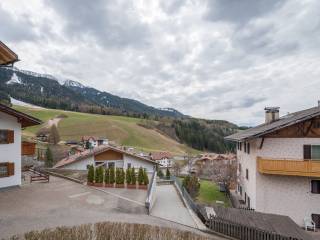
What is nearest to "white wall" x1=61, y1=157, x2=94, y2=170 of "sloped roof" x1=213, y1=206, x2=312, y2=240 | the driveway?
the driveway

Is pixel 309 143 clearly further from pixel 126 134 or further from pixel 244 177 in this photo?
pixel 126 134

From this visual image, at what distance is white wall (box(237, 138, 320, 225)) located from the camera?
856 inches

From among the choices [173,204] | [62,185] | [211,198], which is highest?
[62,185]

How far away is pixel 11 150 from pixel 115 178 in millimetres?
7064

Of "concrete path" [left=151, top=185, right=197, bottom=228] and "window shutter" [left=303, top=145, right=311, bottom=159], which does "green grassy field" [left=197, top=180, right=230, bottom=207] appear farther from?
"window shutter" [left=303, top=145, right=311, bottom=159]

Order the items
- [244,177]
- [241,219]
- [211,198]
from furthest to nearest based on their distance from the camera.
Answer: [211,198] < [244,177] < [241,219]

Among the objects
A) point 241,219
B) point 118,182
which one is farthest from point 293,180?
point 118,182

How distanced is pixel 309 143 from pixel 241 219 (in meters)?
9.88

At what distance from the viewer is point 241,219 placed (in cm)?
1534

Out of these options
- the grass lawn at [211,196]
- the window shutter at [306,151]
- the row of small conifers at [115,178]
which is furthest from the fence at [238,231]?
the grass lawn at [211,196]

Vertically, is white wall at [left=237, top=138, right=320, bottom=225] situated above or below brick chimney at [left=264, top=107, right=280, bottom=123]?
below

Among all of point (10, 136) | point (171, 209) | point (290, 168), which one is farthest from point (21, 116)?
point (290, 168)

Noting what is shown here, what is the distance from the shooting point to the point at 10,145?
60.2ft

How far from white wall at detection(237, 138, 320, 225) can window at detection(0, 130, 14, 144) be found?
17.9 meters
